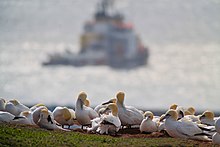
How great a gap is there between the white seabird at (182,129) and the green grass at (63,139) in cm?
36

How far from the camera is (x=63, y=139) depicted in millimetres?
14906

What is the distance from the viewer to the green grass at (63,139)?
568 inches

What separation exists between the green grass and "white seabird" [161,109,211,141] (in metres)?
0.36

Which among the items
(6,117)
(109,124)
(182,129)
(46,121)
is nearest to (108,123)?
(109,124)

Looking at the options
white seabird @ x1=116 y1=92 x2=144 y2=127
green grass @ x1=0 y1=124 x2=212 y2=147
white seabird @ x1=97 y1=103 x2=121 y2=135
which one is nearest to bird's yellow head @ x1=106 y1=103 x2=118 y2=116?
white seabird @ x1=97 y1=103 x2=121 y2=135

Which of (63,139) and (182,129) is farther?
(182,129)

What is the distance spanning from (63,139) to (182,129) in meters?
2.72

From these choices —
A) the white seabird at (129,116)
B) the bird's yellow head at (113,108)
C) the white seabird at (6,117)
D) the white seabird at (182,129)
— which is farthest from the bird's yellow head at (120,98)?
the white seabird at (6,117)

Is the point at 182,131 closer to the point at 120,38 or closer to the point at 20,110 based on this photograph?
the point at 20,110

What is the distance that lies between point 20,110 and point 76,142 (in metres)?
3.94

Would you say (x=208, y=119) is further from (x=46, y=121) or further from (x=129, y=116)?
(x=46, y=121)

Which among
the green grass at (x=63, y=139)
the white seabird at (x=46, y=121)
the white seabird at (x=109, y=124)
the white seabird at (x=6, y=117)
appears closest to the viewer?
the green grass at (x=63, y=139)

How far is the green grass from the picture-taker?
1444 cm

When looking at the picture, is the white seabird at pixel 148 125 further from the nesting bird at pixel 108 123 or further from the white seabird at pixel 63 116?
the white seabird at pixel 63 116
